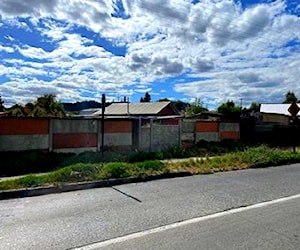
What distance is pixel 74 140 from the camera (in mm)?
14102

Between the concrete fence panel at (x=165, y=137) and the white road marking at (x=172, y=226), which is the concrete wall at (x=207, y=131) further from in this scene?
the white road marking at (x=172, y=226)

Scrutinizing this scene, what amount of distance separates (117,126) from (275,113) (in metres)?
39.3

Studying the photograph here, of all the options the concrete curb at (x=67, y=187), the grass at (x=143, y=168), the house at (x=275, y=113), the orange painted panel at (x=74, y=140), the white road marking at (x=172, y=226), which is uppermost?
the house at (x=275, y=113)

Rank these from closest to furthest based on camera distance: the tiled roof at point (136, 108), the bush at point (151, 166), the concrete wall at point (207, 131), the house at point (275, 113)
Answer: the bush at point (151, 166), the concrete wall at point (207, 131), the house at point (275, 113), the tiled roof at point (136, 108)

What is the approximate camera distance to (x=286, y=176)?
1103cm

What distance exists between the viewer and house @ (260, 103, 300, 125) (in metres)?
44.4

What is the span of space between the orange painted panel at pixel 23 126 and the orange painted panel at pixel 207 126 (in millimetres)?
8762

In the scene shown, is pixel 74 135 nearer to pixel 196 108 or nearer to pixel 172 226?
pixel 172 226

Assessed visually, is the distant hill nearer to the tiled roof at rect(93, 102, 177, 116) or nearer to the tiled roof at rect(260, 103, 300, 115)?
the tiled roof at rect(93, 102, 177, 116)

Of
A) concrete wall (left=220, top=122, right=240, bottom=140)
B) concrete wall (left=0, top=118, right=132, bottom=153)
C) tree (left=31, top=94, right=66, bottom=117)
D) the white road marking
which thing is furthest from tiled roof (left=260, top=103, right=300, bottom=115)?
the white road marking

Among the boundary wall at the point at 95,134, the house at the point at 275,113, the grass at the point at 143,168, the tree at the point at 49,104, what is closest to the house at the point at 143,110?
the tree at the point at 49,104

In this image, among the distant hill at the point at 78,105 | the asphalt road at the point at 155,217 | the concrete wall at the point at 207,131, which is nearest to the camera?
the asphalt road at the point at 155,217

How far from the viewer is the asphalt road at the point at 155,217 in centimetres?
489

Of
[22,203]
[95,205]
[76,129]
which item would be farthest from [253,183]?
[76,129]
